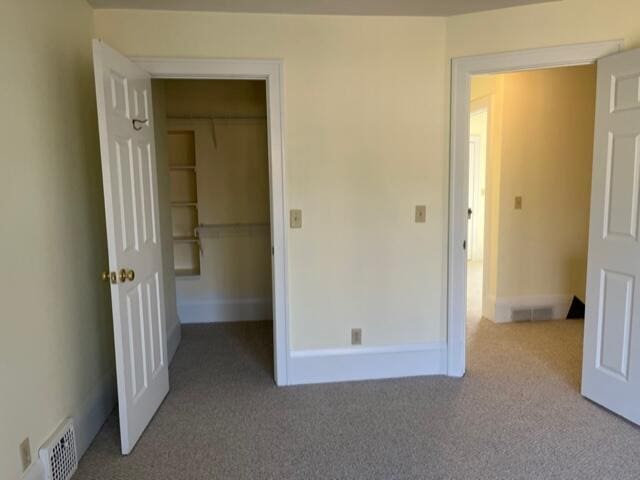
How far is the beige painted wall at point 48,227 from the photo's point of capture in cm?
171

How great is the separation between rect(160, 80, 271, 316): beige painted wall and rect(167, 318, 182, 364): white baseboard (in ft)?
2.09

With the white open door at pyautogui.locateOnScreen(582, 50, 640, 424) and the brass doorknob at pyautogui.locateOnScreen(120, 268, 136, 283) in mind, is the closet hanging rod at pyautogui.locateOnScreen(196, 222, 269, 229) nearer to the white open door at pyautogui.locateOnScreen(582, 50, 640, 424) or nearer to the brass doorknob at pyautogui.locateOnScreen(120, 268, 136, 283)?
the brass doorknob at pyautogui.locateOnScreen(120, 268, 136, 283)

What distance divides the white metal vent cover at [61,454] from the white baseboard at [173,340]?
4.35ft

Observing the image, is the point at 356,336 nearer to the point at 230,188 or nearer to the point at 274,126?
the point at 274,126

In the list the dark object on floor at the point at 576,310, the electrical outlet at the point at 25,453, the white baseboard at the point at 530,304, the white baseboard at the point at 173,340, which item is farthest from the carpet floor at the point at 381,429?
the dark object on floor at the point at 576,310

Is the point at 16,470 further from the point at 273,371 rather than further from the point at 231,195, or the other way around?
the point at 231,195

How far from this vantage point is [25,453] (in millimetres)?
1767

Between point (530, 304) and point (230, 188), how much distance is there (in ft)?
10.1

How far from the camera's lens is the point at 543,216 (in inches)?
163

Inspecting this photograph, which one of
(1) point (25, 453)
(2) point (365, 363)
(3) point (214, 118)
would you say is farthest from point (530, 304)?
(1) point (25, 453)

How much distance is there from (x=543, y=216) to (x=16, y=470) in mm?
4191

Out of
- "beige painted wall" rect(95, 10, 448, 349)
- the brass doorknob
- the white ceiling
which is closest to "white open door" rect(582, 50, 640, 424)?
the white ceiling

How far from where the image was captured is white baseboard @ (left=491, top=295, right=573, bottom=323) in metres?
4.20

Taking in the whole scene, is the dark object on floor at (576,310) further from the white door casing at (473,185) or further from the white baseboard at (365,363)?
the white door casing at (473,185)
